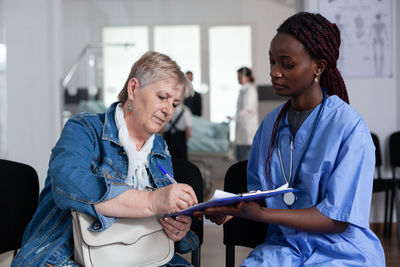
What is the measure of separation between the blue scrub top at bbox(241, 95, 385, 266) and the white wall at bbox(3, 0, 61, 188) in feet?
10.3

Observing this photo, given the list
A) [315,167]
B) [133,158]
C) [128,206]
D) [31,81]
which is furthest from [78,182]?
[31,81]

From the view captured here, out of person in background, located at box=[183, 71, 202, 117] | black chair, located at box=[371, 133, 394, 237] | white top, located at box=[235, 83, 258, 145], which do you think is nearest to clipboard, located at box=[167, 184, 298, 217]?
black chair, located at box=[371, 133, 394, 237]

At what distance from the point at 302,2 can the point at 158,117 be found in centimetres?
302

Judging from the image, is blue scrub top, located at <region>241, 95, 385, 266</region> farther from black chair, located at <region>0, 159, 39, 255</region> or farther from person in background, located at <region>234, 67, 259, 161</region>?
A: person in background, located at <region>234, 67, 259, 161</region>

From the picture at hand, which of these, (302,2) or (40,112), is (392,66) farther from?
(40,112)

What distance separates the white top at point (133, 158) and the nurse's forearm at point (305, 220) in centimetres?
44

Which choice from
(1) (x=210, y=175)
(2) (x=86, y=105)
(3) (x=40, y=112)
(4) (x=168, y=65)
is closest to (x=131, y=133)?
(4) (x=168, y=65)

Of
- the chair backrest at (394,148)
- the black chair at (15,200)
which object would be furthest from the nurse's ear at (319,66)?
the chair backrest at (394,148)

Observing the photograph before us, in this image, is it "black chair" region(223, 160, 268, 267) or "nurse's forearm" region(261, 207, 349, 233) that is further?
"black chair" region(223, 160, 268, 267)

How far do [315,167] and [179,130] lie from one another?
12.3 ft

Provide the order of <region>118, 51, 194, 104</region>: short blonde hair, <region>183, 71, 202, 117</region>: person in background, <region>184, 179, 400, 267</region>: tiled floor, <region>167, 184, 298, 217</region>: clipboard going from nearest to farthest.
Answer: <region>167, 184, 298, 217</region>: clipboard, <region>118, 51, 194, 104</region>: short blonde hair, <region>184, 179, 400, 267</region>: tiled floor, <region>183, 71, 202, 117</region>: person in background

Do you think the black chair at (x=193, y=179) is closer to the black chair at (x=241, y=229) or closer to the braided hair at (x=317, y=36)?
the black chair at (x=241, y=229)

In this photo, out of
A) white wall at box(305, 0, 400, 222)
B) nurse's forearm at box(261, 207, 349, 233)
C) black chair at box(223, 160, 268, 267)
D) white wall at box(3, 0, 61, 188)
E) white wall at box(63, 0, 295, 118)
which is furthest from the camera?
white wall at box(63, 0, 295, 118)

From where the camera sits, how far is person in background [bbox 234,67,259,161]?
4.82 m
